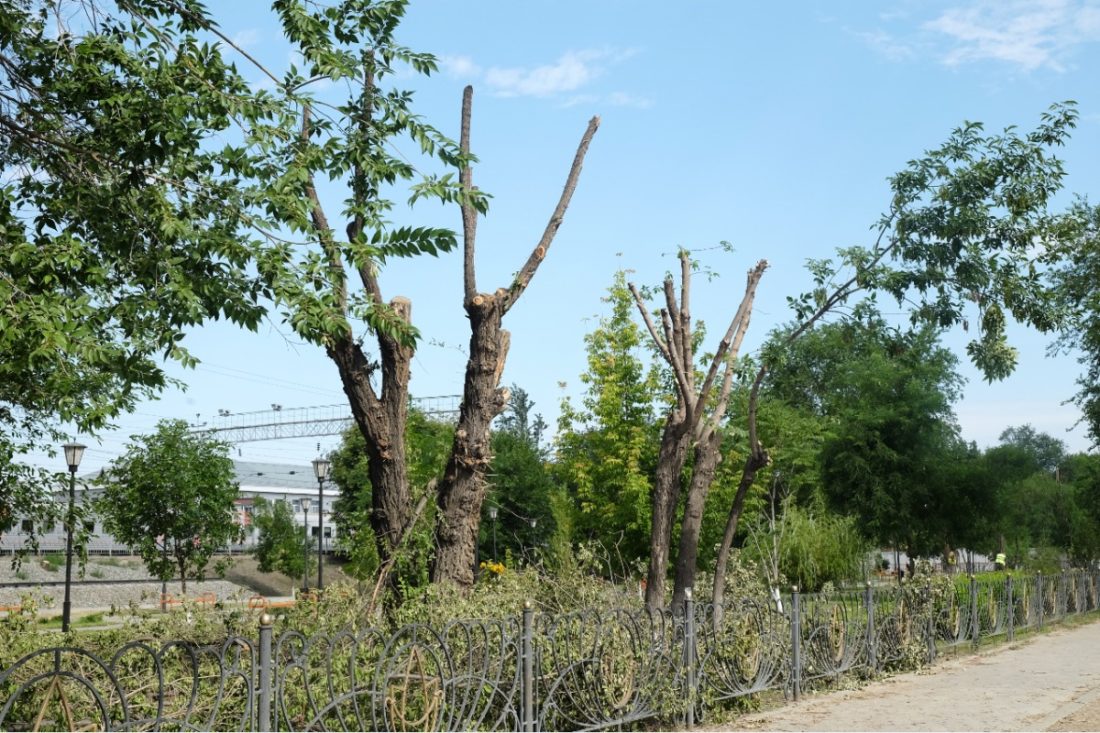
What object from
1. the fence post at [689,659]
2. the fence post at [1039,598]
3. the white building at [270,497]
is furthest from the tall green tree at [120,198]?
the white building at [270,497]

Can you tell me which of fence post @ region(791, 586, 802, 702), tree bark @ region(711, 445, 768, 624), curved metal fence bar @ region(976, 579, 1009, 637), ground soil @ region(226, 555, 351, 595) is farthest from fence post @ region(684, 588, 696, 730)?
ground soil @ region(226, 555, 351, 595)

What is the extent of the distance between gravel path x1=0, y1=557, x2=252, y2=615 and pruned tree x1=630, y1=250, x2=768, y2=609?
22.9 meters

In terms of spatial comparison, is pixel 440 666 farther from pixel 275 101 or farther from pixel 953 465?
pixel 953 465

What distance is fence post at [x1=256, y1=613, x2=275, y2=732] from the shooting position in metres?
5.92

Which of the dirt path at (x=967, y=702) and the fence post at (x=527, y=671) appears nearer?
the fence post at (x=527, y=671)

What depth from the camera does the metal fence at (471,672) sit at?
6000 mm

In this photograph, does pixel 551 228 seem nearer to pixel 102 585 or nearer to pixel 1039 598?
pixel 1039 598

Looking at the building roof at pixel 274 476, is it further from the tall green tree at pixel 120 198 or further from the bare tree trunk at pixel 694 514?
the tall green tree at pixel 120 198

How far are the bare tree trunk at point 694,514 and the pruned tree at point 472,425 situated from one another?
3578 millimetres

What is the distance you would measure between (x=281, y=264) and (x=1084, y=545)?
33.3 metres

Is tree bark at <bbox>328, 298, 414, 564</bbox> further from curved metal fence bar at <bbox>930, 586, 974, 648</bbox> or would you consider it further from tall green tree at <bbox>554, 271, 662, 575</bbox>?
tall green tree at <bbox>554, 271, 662, 575</bbox>

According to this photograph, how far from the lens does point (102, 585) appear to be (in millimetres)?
41969

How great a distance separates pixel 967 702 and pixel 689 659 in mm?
3387

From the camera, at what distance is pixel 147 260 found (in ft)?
26.0
